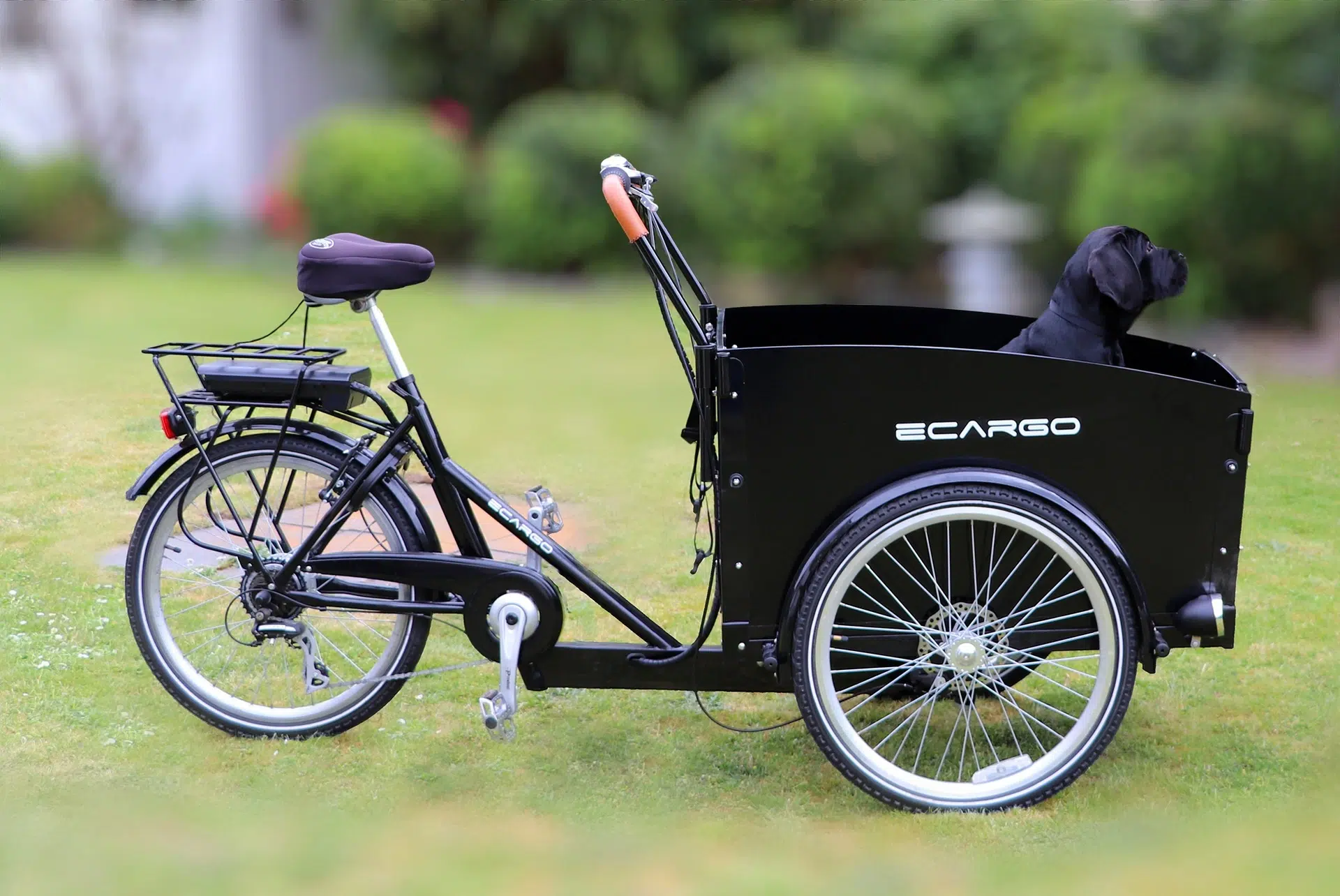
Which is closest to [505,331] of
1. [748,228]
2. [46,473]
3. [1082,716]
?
[748,228]

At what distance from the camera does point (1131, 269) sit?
11.2 ft

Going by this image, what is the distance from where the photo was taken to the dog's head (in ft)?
11.2

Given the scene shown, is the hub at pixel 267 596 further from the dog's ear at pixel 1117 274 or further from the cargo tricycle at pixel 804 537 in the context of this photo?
the dog's ear at pixel 1117 274

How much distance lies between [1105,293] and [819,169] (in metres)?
7.71

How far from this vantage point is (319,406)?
3344mm

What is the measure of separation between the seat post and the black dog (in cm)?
158

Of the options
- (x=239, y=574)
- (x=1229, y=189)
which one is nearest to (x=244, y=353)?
(x=239, y=574)

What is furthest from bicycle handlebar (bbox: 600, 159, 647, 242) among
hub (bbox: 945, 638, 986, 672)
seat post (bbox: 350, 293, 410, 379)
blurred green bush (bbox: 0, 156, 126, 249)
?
blurred green bush (bbox: 0, 156, 126, 249)

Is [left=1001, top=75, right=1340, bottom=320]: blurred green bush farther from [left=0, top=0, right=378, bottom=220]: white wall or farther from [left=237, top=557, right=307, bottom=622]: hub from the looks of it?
[left=0, top=0, right=378, bottom=220]: white wall

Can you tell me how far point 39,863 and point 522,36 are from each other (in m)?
12.6

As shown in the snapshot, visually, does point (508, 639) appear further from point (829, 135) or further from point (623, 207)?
point (829, 135)

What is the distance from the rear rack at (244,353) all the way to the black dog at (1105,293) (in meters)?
1.78

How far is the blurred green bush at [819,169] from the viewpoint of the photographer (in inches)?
428

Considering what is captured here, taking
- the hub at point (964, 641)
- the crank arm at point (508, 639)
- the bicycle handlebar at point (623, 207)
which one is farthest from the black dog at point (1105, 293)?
the crank arm at point (508, 639)
